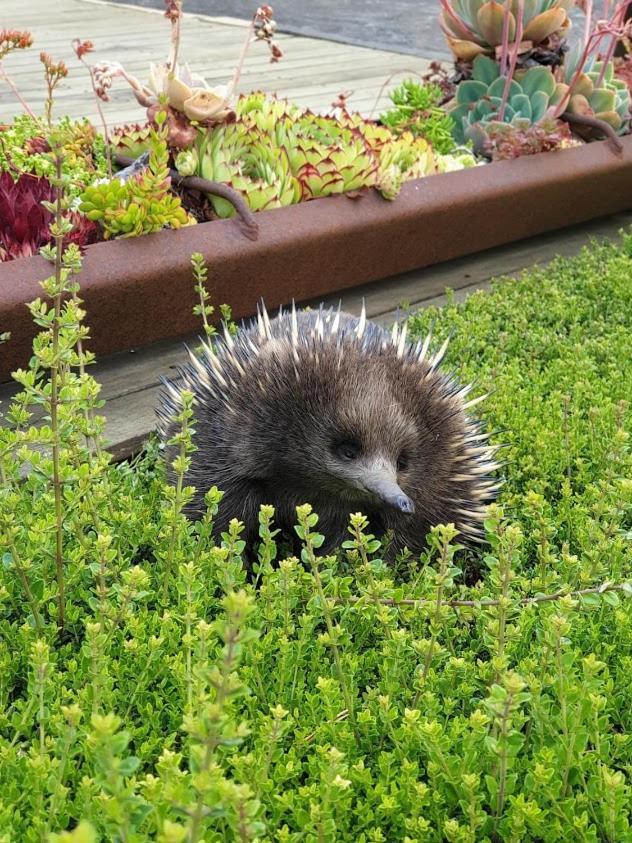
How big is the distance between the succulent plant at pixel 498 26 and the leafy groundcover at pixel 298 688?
143 inches

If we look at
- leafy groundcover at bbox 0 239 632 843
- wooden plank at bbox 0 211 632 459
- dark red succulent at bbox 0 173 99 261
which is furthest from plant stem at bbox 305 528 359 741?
dark red succulent at bbox 0 173 99 261

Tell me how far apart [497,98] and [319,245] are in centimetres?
215

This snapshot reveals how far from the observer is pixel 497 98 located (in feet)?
18.2

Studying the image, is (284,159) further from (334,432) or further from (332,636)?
(332,636)

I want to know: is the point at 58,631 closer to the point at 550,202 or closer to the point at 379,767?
the point at 379,767

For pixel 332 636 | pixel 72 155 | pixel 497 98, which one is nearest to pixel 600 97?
pixel 497 98

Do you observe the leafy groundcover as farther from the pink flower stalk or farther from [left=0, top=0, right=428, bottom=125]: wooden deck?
[left=0, top=0, right=428, bottom=125]: wooden deck

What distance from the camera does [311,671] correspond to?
5.92 feet

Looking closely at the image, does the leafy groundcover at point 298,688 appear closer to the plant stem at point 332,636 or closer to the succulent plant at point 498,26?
the plant stem at point 332,636

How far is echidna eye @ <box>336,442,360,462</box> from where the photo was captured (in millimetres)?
2342

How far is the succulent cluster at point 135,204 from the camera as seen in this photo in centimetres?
343

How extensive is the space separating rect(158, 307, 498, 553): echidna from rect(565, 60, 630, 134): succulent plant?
3.49 metres

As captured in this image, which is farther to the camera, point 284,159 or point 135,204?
point 284,159

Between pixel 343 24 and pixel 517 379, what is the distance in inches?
369
